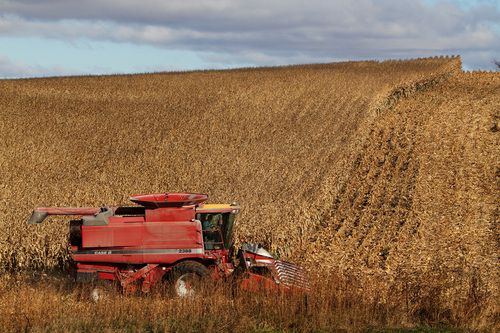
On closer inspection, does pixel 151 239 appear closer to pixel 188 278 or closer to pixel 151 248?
pixel 151 248

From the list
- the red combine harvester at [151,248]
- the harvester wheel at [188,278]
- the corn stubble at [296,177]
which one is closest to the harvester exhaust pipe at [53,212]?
the red combine harvester at [151,248]

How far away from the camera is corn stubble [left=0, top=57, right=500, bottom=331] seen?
557 inches

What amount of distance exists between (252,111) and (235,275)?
23407 millimetres

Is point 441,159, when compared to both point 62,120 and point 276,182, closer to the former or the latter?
point 276,182

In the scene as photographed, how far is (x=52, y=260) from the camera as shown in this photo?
755 inches

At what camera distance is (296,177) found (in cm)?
2727

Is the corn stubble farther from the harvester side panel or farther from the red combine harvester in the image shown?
the harvester side panel

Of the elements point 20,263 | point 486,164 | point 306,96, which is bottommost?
point 20,263

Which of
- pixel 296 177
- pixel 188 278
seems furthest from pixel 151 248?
pixel 296 177

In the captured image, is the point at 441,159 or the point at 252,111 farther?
the point at 252,111

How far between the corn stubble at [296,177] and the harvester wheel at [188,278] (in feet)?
3.68

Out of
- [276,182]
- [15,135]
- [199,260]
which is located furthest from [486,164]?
[15,135]

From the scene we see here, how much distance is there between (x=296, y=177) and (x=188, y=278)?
38.3 feet

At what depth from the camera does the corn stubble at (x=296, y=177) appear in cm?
1414
